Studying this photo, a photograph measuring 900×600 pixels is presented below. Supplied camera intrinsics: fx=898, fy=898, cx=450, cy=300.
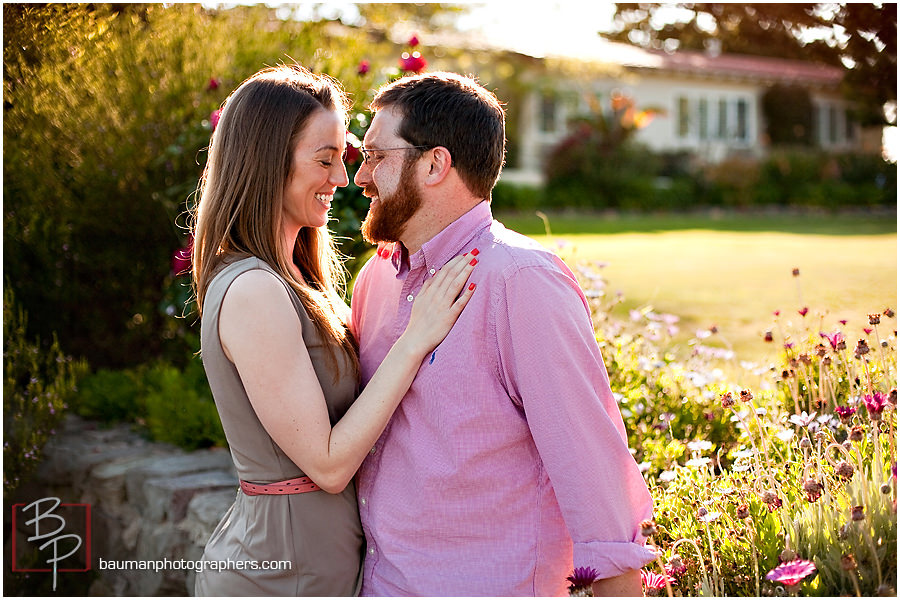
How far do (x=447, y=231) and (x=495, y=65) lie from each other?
69.7 feet

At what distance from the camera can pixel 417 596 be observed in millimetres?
2322

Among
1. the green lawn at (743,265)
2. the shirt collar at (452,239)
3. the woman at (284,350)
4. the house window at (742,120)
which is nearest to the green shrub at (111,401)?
→ the green lawn at (743,265)

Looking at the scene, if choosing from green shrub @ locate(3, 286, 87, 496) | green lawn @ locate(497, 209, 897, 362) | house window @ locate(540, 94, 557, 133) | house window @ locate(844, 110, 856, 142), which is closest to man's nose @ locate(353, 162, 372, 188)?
green lawn @ locate(497, 209, 897, 362)

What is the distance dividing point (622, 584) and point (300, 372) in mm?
944

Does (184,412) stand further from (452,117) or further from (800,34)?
(800,34)

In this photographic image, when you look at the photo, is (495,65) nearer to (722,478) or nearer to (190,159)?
(190,159)

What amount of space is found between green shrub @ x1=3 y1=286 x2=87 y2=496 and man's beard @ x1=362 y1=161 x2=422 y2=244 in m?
3.51

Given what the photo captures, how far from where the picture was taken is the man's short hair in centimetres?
238

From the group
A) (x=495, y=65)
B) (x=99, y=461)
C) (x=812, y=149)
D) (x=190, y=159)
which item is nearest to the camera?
(x=99, y=461)

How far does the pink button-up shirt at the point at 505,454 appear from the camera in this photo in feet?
7.08

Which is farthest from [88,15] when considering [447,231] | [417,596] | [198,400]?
[417,596]

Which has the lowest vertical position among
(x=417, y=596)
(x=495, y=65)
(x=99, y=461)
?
(x=99, y=461)

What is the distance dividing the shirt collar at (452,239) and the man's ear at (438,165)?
0.44 feet

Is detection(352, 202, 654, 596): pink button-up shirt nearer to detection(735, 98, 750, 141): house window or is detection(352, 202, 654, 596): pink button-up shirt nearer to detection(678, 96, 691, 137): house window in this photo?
detection(678, 96, 691, 137): house window
